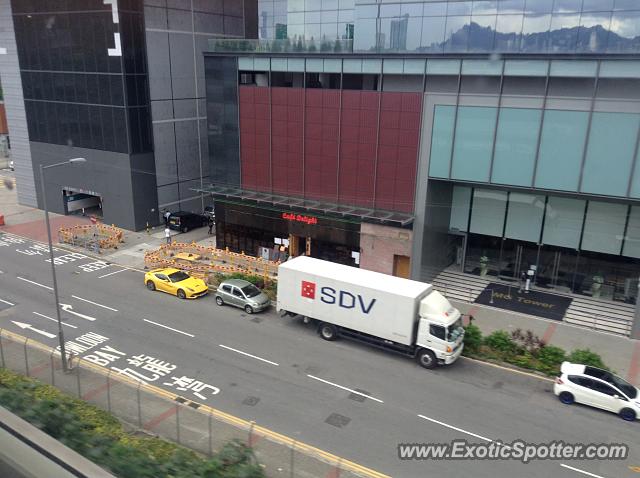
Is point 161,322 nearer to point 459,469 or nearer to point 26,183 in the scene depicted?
point 459,469

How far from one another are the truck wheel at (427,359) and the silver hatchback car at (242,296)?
863cm

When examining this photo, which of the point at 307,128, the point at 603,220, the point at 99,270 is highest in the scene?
the point at 307,128

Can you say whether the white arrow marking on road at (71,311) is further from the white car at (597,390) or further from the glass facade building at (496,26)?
the white car at (597,390)

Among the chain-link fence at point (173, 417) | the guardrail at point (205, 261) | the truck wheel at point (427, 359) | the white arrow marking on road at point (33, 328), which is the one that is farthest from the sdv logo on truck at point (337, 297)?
the white arrow marking on road at point (33, 328)

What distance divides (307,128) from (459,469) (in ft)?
67.9

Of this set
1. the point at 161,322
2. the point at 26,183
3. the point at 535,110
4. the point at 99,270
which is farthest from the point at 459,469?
the point at 26,183

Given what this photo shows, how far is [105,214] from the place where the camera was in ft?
134

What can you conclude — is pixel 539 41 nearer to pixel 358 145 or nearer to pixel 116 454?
pixel 358 145

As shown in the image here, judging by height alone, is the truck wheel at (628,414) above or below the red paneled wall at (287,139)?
below

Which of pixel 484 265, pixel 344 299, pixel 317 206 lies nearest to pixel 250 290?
pixel 344 299

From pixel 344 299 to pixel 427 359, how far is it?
4.12 meters

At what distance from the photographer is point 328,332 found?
23531 millimetres

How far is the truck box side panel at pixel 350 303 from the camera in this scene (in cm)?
2123

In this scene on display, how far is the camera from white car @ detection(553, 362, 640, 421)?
1805 cm
